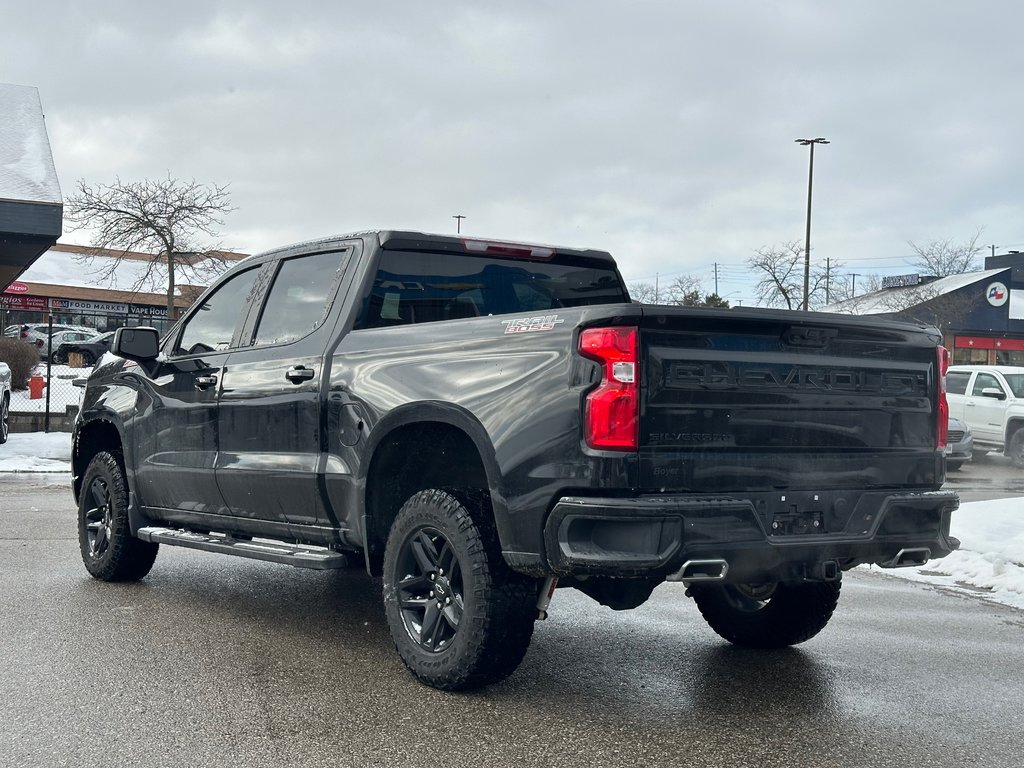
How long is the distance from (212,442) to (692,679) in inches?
115

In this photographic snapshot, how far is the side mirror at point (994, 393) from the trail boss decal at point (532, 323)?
16971 mm

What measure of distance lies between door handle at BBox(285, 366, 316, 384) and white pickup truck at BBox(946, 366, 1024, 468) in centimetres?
1603

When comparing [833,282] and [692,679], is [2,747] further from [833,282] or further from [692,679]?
[833,282]

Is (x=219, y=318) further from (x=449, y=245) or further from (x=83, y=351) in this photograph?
(x=83, y=351)

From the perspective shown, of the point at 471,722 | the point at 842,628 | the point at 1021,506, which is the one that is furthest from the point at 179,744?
the point at 1021,506

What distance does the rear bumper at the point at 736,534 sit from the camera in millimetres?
4055

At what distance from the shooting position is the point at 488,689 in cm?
487

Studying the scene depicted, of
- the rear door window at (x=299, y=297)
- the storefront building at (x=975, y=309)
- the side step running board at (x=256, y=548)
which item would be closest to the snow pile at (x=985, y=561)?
the side step running board at (x=256, y=548)

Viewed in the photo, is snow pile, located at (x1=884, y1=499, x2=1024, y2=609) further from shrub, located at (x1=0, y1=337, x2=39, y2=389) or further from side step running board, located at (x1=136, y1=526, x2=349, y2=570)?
shrub, located at (x1=0, y1=337, x2=39, y2=389)

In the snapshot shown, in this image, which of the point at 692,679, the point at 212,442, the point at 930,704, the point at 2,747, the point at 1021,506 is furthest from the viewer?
the point at 1021,506

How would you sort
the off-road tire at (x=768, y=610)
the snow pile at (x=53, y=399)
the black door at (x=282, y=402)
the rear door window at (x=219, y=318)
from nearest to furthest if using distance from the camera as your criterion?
the off-road tire at (x=768, y=610)
the black door at (x=282, y=402)
the rear door window at (x=219, y=318)
the snow pile at (x=53, y=399)

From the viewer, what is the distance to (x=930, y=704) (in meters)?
4.80

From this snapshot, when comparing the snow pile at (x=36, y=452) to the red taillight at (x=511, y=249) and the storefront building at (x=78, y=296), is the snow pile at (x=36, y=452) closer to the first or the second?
the red taillight at (x=511, y=249)

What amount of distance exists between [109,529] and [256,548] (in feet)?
6.41
